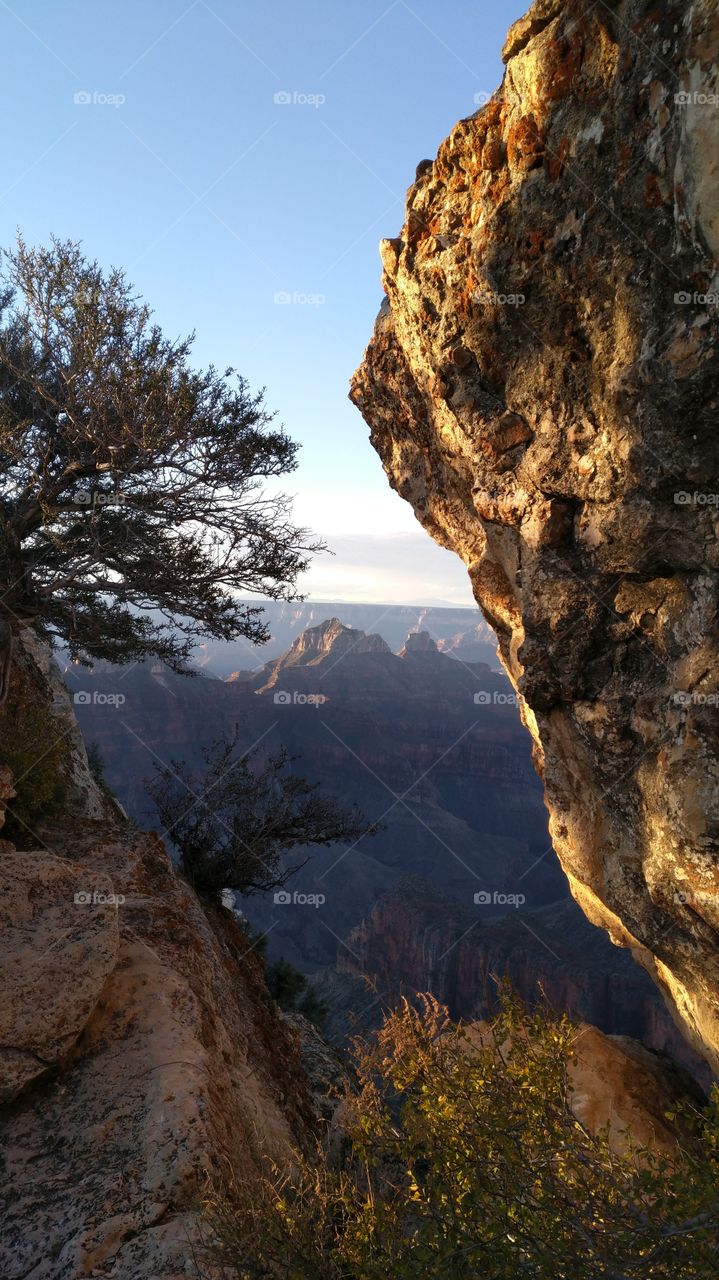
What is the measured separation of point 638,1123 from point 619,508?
21.8 ft

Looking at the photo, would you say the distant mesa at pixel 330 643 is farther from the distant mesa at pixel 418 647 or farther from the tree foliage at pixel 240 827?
the tree foliage at pixel 240 827

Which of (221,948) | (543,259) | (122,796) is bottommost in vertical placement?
(122,796)

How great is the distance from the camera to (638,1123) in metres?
7.52

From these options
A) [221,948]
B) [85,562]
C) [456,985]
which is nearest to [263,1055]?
[221,948]

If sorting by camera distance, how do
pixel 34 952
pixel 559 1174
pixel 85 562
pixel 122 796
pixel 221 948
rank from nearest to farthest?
pixel 559 1174, pixel 34 952, pixel 221 948, pixel 85 562, pixel 122 796

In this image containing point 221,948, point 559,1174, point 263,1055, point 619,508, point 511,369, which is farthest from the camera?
point 221,948

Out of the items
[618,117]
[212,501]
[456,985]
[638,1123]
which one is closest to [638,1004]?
[456,985]

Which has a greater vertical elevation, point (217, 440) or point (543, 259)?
point (543, 259)

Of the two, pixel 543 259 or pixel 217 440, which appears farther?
pixel 217 440

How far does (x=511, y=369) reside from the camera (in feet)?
23.8

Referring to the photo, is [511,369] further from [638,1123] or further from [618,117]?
[638,1123]
